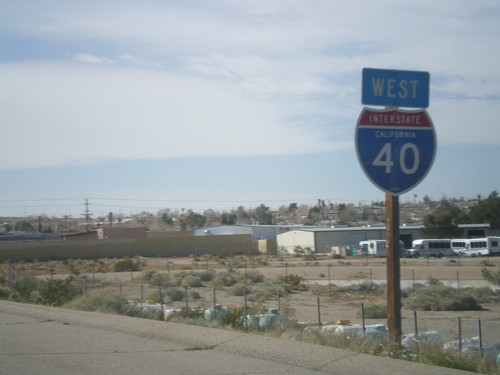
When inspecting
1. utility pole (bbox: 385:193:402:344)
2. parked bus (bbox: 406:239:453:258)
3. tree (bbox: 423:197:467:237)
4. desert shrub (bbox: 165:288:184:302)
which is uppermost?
utility pole (bbox: 385:193:402:344)

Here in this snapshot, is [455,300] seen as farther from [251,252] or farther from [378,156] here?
[251,252]

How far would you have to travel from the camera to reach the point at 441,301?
3588 cm

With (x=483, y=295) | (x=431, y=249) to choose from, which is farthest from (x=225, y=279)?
(x=431, y=249)

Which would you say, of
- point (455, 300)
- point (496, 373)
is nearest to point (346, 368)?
point (496, 373)

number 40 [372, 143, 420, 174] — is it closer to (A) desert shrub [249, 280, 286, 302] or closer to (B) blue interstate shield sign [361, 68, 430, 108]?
(B) blue interstate shield sign [361, 68, 430, 108]

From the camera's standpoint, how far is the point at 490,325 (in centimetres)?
2517

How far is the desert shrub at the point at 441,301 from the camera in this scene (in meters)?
35.8

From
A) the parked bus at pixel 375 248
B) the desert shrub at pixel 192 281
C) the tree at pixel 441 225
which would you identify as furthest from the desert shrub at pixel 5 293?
the tree at pixel 441 225

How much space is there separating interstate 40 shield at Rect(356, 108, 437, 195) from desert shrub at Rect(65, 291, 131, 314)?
418 inches

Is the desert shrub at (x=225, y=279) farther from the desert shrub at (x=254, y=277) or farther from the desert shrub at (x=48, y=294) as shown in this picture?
the desert shrub at (x=48, y=294)

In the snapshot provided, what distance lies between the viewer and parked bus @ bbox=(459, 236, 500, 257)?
8638 centimetres

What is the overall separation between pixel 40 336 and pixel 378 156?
7697mm

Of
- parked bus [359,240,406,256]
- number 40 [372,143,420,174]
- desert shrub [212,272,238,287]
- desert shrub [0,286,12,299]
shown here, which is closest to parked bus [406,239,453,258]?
parked bus [359,240,406,256]

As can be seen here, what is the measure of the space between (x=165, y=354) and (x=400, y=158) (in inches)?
185
